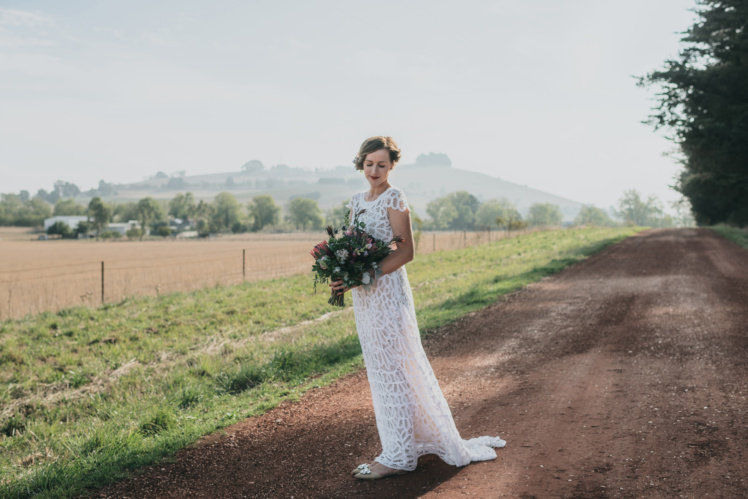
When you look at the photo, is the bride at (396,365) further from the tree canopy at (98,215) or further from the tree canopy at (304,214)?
the tree canopy at (304,214)

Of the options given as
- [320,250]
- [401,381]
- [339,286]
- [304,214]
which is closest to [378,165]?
[320,250]

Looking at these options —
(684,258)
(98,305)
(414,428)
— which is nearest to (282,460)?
(414,428)

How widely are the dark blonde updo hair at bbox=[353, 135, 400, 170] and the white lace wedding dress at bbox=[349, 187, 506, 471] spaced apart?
279mm

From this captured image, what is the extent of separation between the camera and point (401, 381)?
14.4ft

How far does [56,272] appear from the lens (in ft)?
98.4

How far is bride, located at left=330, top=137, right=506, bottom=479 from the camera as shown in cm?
432

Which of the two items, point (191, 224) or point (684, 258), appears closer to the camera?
point (684, 258)

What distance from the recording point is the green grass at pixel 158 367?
17.9 feet

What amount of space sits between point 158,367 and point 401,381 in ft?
25.5

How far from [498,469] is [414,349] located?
3.55 ft

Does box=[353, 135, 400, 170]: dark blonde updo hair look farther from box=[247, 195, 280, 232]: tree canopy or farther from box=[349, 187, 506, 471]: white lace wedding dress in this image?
box=[247, 195, 280, 232]: tree canopy

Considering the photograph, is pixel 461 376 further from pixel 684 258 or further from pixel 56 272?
pixel 56 272

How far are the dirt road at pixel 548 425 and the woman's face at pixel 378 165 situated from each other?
2259 millimetres

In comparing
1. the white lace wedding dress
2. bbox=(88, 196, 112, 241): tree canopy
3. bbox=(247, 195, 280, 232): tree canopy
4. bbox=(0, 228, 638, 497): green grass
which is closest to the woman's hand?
the white lace wedding dress
